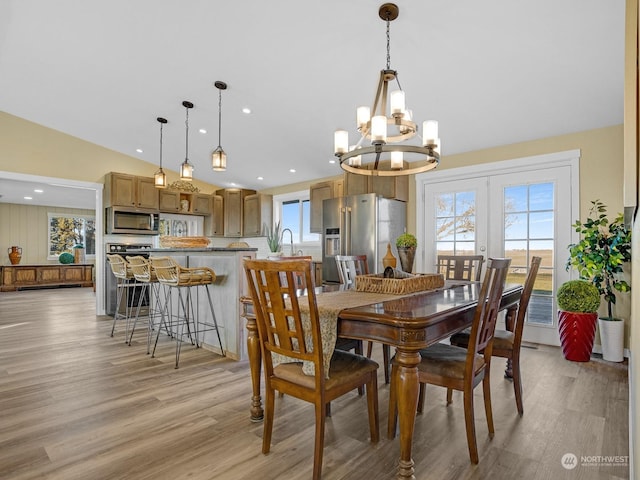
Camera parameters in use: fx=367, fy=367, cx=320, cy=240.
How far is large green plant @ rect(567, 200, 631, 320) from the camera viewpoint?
3256 millimetres

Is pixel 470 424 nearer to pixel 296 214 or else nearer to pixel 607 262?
pixel 607 262

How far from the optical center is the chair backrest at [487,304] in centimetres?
182

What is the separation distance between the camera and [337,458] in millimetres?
1883

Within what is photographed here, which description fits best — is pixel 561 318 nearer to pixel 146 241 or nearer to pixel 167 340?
pixel 167 340

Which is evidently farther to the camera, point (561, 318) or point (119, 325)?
point (119, 325)

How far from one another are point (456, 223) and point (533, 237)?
886 millimetres

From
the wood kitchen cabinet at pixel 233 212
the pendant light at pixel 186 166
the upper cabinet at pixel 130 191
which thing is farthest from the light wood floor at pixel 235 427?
the wood kitchen cabinet at pixel 233 212

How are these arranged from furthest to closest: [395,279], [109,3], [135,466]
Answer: [109,3], [395,279], [135,466]

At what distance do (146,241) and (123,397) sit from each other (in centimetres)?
440

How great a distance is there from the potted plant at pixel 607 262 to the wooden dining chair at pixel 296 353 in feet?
8.68

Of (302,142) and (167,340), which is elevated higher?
(302,142)

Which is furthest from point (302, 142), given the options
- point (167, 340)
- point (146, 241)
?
point (146, 241)

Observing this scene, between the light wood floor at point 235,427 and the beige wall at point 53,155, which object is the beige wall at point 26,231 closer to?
the beige wall at point 53,155

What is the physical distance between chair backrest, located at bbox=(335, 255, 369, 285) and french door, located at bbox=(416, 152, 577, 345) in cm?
180
